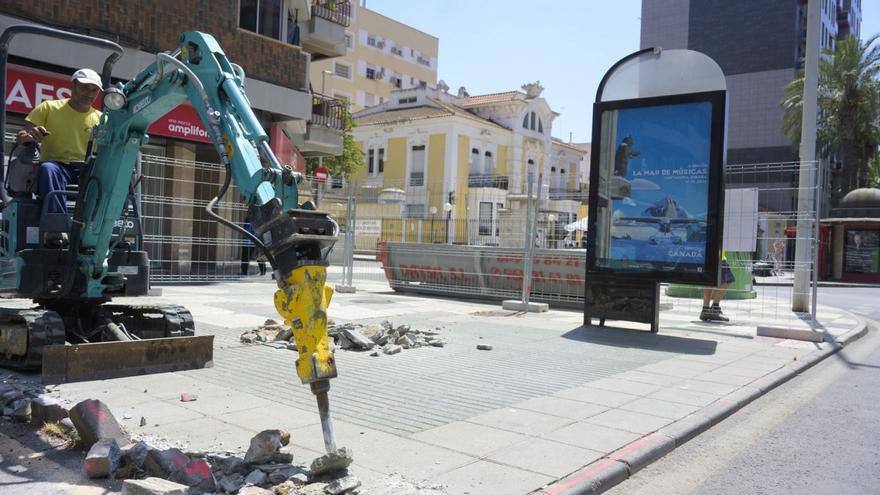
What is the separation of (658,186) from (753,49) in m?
50.3

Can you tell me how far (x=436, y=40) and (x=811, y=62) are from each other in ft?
182

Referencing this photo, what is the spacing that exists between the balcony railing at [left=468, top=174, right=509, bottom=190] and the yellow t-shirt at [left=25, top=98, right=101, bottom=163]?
31360 mm

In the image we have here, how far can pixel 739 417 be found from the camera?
602cm

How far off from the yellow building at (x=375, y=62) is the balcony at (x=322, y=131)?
26.0m

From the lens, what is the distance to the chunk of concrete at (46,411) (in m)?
4.66

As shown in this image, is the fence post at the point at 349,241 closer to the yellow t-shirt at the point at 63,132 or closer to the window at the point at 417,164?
the yellow t-shirt at the point at 63,132

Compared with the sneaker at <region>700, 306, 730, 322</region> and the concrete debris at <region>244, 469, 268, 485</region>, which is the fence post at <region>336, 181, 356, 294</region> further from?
the concrete debris at <region>244, 469, 268, 485</region>

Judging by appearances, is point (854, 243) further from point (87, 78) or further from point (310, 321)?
point (310, 321)

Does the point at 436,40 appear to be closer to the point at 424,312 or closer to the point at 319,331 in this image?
the point at 424,312

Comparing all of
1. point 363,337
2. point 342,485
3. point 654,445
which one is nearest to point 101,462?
point 342,485

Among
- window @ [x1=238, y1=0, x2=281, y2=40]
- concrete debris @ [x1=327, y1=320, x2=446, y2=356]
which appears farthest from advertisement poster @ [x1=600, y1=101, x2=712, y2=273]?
window @ [x1=238, y1=0, x2=281, y2=40]

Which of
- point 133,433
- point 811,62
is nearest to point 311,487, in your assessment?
point 133,433

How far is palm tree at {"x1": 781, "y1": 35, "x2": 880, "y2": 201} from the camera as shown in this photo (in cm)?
3819

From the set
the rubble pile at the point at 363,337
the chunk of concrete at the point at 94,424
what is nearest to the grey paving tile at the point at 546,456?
the chunk of concrete at the point at 94,424
